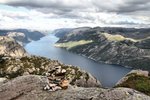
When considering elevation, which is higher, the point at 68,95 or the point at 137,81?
the point at 68,95

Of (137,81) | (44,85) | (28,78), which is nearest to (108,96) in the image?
(44,85)

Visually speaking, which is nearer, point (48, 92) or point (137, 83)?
point (48, 92)

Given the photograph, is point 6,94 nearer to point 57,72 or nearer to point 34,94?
point 34,94

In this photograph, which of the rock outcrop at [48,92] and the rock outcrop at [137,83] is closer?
the rock outcrop at [48,92]

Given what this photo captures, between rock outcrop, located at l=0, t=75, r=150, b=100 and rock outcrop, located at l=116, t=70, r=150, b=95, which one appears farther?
rock outcrop, located at l=116, t=70, r=150, b=95

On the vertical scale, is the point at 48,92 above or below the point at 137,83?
above

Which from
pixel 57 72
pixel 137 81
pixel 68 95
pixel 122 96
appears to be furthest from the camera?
pixel 137 81

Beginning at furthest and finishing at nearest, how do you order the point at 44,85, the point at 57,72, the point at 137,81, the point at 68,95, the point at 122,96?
the point at 137,81
the point at 57,72
the point at 44,85
the point at 68,95
the point at 122,96

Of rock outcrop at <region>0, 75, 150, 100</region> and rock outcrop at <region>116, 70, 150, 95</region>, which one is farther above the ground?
rock outcrop at <region>0, 75, 150, 100</region>
